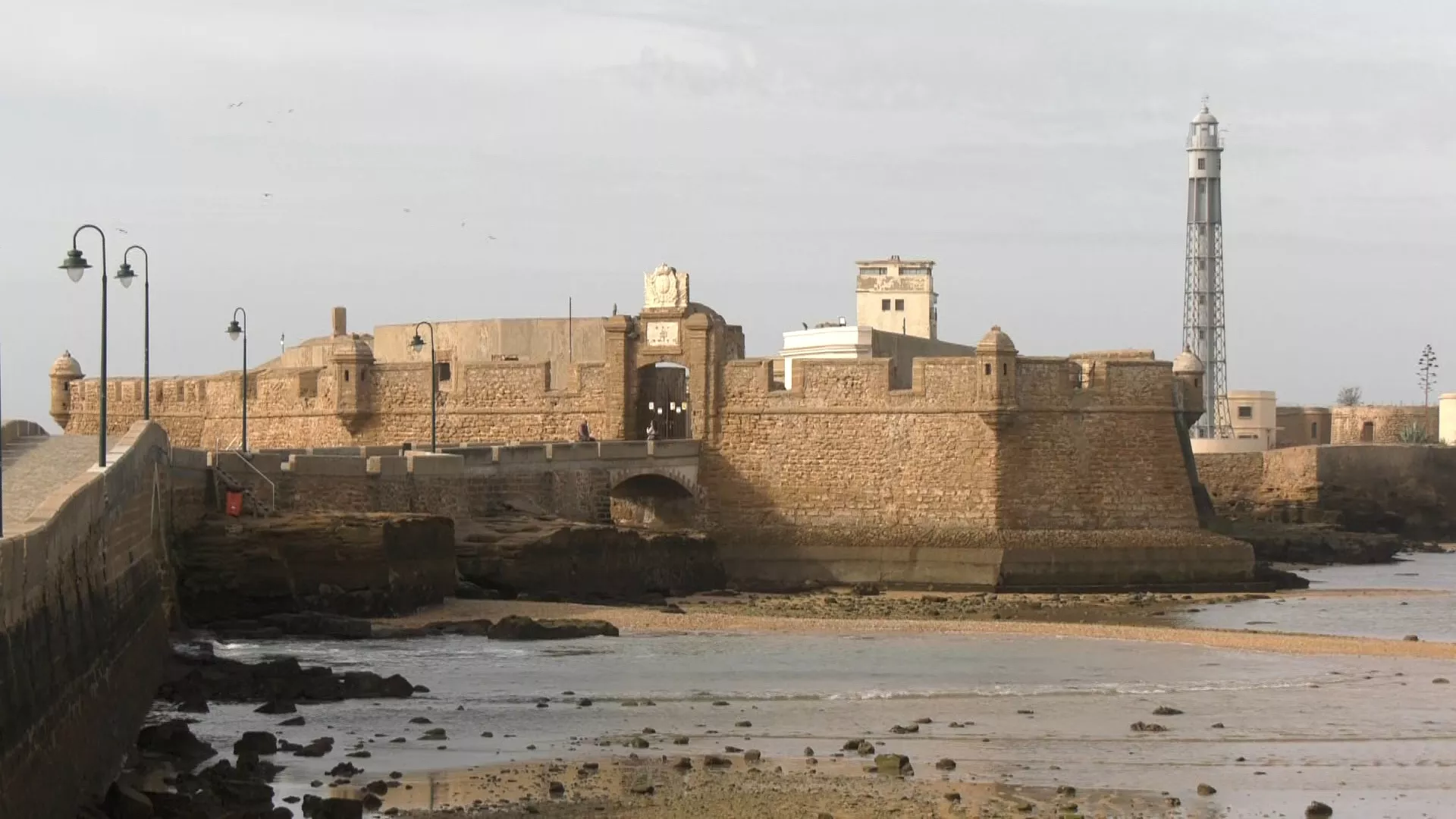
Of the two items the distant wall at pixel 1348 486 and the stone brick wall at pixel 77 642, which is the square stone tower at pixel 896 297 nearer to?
the distant wall at pixel 1348 486

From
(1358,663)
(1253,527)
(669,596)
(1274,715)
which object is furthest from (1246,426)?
(1274,715)

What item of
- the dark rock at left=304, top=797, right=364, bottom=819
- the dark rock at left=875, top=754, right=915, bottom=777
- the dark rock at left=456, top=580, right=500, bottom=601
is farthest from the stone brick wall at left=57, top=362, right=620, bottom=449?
the dark rock at left=304, top=797, right=364, bottom=819

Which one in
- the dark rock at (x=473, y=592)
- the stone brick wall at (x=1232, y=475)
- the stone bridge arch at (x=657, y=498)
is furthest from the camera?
the stone brick wall at (x=1232, y=475)

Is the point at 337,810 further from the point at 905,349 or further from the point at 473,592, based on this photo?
the point at 905,349

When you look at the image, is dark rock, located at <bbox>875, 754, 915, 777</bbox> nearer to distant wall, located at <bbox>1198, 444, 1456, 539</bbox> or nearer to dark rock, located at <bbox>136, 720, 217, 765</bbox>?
dark rock, located at <bbox>136, 720, 217, 765</bbox>

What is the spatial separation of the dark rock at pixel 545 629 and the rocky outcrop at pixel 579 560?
3983mm

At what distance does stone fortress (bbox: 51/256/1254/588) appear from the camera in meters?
40.5

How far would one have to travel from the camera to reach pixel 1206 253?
251 feet

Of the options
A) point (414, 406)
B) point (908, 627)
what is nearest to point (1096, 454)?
point (908, 627)

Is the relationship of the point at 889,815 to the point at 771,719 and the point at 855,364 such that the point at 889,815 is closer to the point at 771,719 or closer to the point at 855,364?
the point at 771,719

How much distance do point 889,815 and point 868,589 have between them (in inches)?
886

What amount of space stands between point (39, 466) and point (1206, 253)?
2204 inches

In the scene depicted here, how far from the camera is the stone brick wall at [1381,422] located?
74500 mm

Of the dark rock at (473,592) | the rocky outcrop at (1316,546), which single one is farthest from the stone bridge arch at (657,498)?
the rocky outcrop at (1316,546)
